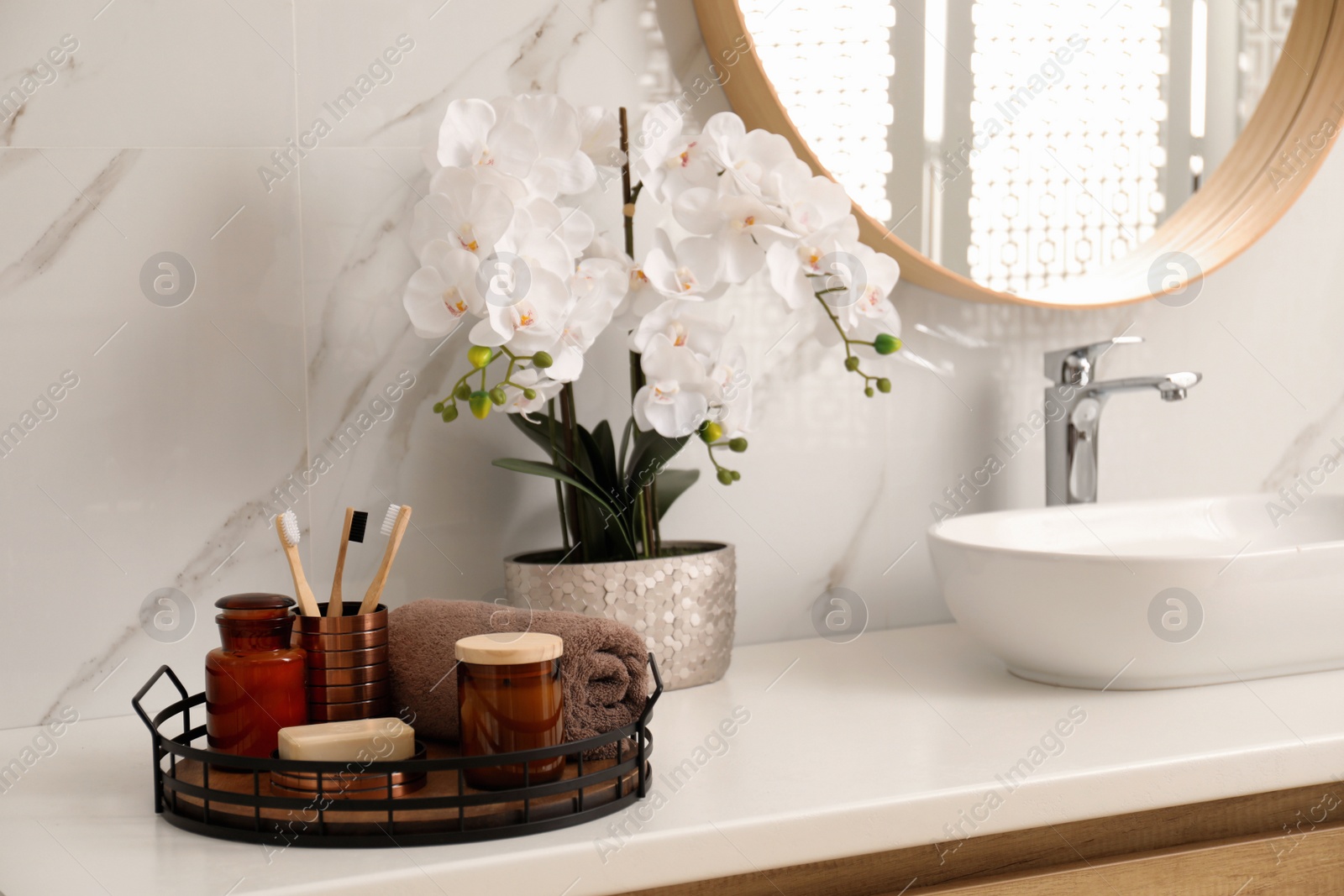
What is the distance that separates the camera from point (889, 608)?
121 cm

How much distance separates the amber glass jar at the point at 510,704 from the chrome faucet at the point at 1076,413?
71 centimetres

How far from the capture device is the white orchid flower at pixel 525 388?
33.7 inches

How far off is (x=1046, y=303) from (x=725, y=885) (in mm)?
803

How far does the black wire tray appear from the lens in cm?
62

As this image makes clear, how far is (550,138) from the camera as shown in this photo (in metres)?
0.87

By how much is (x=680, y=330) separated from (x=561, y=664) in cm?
30

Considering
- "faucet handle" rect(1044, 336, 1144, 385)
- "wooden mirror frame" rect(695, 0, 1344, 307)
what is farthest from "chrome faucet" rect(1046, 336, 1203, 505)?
"wooden mirror frame" rect(695, 0, 1344, 307)

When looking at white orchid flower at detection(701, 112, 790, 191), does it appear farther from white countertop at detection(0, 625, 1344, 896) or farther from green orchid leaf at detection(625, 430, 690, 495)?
white countertop at detection(0, 625, 1344, 896)

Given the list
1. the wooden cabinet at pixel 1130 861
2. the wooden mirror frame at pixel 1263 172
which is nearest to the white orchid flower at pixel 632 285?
the wooden cabinet at pixel 1130 861

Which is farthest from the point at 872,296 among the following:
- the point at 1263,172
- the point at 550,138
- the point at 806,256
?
the point at 1263,172

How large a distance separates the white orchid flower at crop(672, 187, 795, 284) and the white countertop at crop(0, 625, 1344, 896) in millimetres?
367

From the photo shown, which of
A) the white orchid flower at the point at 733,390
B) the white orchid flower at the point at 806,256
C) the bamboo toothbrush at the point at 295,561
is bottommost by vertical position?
the bamboo toothbrush at the point at 295,561

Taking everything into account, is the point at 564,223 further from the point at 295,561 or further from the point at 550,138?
the point at 295,561

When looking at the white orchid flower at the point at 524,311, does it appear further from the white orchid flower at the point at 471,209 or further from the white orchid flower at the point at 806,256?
the white orchid flower at the point at 806,256
